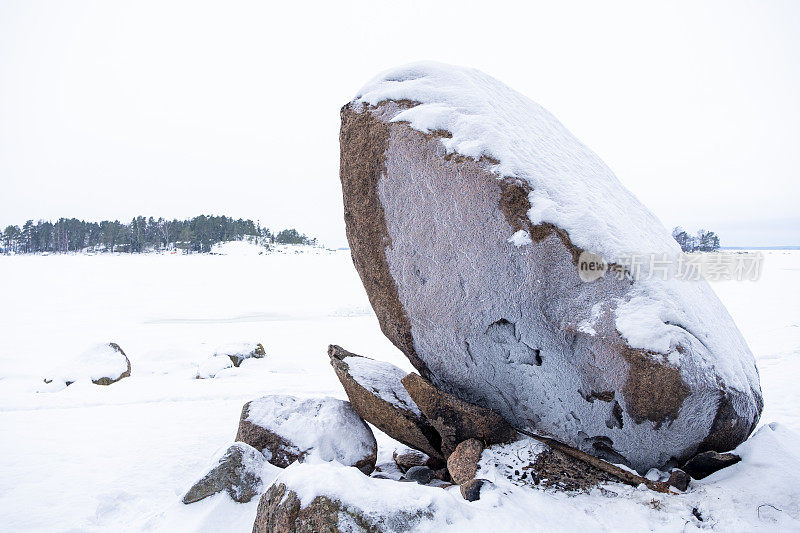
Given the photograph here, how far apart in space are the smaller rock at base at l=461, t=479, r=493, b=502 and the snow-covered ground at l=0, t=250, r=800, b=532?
0.10 meters

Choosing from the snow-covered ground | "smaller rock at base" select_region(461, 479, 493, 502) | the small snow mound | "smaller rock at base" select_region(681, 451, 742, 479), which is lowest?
the snow-covered ground

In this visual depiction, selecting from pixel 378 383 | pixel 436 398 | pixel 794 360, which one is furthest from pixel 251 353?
pixel 794 360

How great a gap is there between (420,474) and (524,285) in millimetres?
2043

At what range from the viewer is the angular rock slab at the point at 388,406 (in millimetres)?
4109

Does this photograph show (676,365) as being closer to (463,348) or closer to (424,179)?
(463,348)

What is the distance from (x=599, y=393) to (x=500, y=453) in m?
0.95

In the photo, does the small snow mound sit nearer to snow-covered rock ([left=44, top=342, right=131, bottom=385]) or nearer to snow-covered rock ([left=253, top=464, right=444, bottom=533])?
snow-covered rock ([left=44, top=342, right=131, bottom=385])

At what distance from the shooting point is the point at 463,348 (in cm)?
388

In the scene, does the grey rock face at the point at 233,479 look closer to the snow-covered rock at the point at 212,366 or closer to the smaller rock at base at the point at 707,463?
the smaller rock at base at the point at 707,463

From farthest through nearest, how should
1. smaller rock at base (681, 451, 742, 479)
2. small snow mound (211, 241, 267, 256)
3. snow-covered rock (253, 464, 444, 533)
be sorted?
small snow mound (211, 241, 267, 256) < smaller rock at base (681, 451, 742, 479) < snow-covered rock (253, 464, 444, 533)

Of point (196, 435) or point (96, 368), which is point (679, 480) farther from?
point (96, 368)

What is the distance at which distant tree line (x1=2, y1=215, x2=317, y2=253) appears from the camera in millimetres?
69500

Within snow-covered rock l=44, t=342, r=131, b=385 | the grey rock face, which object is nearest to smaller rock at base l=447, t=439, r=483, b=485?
the grey rock face

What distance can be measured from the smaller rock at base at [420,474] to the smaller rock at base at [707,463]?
2044 millimetres
